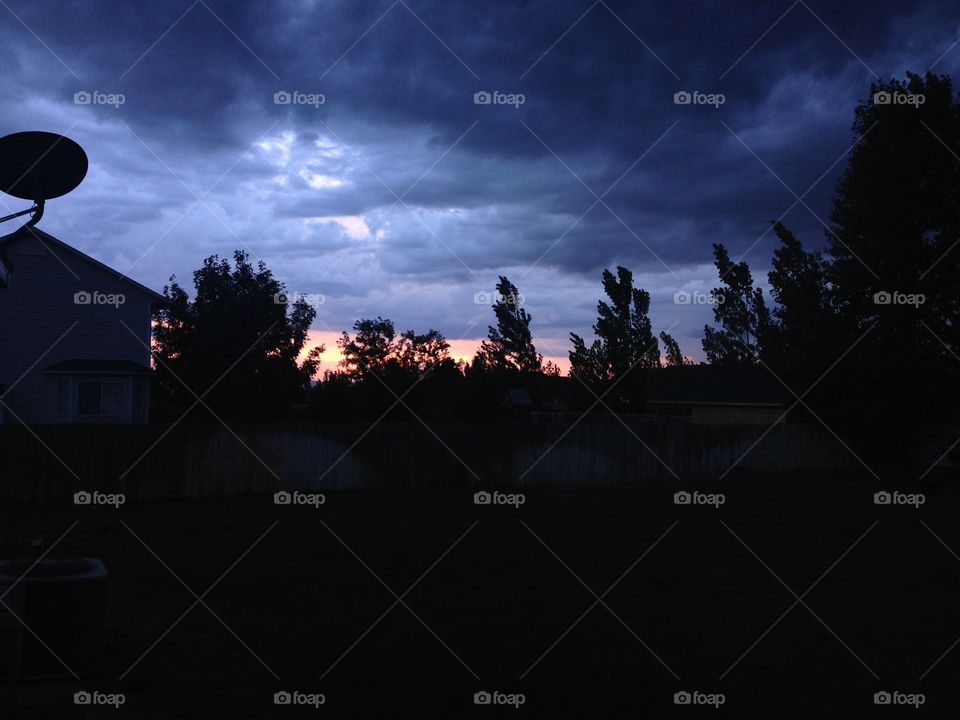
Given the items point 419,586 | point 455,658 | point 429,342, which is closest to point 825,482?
point 419,586

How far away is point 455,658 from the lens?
827 cm

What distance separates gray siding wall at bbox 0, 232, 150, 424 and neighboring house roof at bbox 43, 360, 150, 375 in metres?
0.63

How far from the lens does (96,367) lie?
25.4 m

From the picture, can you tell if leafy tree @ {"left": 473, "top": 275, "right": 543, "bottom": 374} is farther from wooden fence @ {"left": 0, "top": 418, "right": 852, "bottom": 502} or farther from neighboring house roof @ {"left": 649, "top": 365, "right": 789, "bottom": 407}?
wooden fence @ {"left": 0, "top": 418, "right": 852, "bottom": 502}

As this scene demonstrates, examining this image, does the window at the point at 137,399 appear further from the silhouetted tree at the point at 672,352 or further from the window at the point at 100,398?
the silhouetted tree at the point at 672,352

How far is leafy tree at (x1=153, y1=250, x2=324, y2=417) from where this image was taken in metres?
33.2

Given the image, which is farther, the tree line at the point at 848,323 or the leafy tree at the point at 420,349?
the leafy tree at the point at 420,349

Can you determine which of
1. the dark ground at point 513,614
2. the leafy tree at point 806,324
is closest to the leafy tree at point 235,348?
the dark ground at point 513,614

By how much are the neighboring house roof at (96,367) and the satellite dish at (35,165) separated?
16.7 m

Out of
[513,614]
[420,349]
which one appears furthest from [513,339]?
[513,614]

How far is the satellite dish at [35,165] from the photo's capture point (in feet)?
31.7

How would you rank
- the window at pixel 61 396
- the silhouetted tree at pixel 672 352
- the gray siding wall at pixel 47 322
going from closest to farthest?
the gray siding wall at pixel 47 322 → the window at pixel 61 396 → the silhouetted tree at pixel 672 352

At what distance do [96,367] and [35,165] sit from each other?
17108mm

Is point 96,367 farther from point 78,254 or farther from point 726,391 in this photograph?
point 726,391
